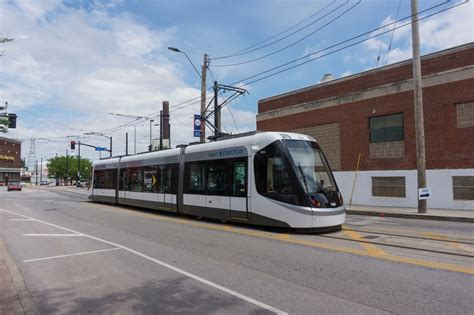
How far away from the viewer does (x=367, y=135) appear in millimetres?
23516

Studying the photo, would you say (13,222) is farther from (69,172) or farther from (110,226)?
(69,172)

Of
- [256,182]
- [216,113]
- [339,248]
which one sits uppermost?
[216,113]

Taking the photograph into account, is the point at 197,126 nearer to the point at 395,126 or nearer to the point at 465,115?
the point at 395,126

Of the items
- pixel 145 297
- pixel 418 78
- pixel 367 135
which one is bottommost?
pixel 145 297

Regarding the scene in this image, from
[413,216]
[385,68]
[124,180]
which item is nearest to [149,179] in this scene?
[124,180]

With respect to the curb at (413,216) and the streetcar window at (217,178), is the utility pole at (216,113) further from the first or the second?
the streetcar window at (217,178)

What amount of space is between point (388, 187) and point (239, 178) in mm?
12558

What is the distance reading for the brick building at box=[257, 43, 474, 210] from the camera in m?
19.3

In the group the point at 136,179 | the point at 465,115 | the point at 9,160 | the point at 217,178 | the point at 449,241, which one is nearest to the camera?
the point at 449,241

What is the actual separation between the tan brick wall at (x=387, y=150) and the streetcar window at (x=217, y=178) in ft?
40.6

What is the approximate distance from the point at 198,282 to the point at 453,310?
145 inches

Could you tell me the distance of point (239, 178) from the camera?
13.1m

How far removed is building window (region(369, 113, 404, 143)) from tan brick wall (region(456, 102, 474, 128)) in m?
3.06

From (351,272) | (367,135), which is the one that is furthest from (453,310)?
(367,135)
